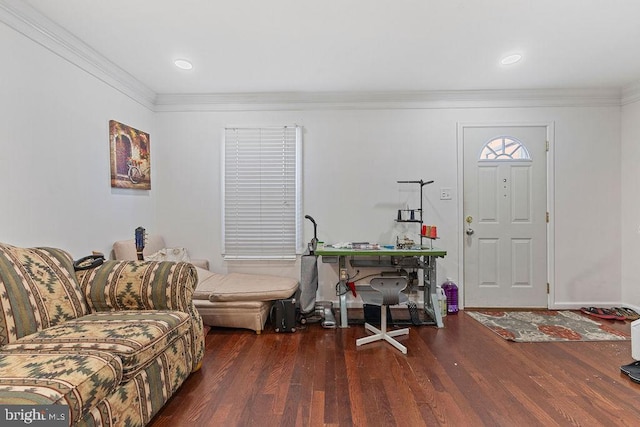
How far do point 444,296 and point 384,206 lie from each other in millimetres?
1169

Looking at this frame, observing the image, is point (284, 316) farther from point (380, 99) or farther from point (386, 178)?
point (380, 99)

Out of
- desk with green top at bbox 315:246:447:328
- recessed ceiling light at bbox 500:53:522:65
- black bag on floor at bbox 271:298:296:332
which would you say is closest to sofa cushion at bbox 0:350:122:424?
black bag on floor at bbox 271:298:296:332

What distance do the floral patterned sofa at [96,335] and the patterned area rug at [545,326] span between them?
2692mm

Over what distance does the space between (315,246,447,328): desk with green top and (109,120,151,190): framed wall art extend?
2005 millimetres

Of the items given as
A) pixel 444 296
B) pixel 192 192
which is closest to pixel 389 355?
pixel 444 296

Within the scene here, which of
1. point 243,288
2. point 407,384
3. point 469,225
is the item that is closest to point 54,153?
point 243,288

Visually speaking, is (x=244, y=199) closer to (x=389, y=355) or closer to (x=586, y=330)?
(x=389, y=355)

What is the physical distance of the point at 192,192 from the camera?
11.4 feet

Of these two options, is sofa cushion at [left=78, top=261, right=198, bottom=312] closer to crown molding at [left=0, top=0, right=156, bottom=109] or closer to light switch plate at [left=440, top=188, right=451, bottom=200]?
crown molding at [left=0, top=0, right=156, bottom=109]

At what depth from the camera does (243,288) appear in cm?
281

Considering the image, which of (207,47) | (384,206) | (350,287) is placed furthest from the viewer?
(384,206)

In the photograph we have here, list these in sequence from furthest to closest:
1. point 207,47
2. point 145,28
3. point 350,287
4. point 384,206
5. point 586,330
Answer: point 384,206
point 350,287
point 586,330
point 207,47
point 145,28

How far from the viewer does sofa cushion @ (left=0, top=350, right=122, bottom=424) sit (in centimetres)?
103

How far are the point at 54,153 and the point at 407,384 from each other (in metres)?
2.96
